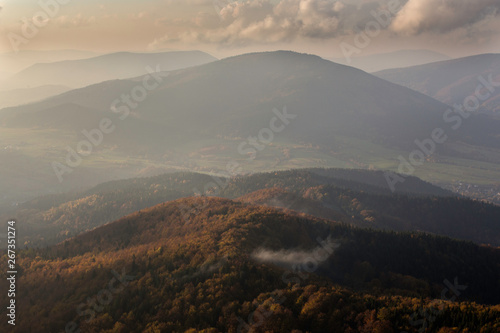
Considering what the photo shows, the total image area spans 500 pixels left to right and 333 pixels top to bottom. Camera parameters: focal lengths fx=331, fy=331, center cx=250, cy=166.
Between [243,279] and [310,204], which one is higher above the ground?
[243,279]

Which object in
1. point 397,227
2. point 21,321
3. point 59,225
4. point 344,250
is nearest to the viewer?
point 21,321

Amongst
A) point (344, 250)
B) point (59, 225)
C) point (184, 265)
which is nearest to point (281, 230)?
point (344, 250)

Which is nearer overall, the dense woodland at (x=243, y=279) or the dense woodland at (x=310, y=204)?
the dense woodland at (x=243, y=279)

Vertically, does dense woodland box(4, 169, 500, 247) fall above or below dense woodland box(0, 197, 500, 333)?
below

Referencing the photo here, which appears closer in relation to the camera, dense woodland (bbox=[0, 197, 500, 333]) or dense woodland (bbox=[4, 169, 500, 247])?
dense woodland (bbox=[0, 197, 500, 333])

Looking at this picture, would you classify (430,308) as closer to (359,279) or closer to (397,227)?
(359,279)

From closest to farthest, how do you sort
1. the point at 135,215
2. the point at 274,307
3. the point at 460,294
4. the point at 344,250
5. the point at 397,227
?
the point at 274,307 < the point at 460,294 < the point at 344,250 < the point at 135,215 < the point at 397,227

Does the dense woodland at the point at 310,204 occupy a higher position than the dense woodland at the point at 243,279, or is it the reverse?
the dense woodland at the point at 243,279

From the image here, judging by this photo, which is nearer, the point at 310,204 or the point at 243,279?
the point at 243,279
